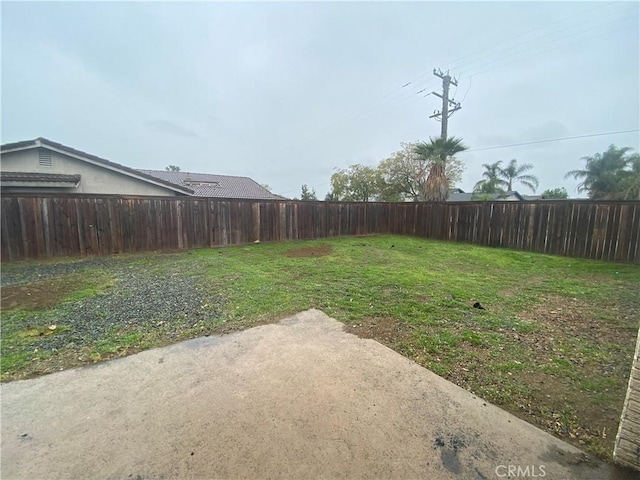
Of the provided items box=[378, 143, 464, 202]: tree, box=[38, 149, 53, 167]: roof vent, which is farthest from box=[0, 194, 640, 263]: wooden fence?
box=[378, 143, 464, 202]: tree

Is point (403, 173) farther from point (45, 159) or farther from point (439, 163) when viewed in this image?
point (45, 159)

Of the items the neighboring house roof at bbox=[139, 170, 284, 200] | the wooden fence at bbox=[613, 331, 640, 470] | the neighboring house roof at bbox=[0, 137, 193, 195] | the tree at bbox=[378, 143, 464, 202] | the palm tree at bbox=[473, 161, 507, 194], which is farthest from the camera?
the palm tree at bbox=[473, 161, 507, 194]

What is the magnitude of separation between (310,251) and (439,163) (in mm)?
7526

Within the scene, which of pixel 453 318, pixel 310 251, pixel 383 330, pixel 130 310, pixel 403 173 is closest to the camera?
pixel 383 330

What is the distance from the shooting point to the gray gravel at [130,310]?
2.74 meters

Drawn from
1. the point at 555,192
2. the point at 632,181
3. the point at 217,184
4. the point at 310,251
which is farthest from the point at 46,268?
the point at 555,192

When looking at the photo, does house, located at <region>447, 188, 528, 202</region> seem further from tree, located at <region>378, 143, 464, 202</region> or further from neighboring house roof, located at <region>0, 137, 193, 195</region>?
neighboring house roof, located at <region>0, 137, 193, 195</region>

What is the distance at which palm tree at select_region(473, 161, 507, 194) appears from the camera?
89.5 feet

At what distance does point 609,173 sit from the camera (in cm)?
1925

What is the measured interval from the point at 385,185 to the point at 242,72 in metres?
15.8

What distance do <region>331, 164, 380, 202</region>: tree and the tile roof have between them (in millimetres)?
20107

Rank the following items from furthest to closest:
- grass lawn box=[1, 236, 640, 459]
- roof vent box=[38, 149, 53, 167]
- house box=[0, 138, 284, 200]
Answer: roof vent box=[38, 149, 53, 167], house box=[0, 138, 284, 200], grass lawn box=[1, 236, 640, 459]

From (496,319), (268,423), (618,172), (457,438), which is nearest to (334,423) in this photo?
(268,423)

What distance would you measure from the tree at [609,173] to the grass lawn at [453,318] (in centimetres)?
1917
